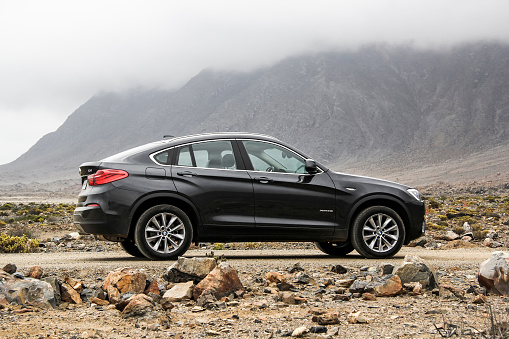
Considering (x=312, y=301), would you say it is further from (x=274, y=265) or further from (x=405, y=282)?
(x=274, y=265)

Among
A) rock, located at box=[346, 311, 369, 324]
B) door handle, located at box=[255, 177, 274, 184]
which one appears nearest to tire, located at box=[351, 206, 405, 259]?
door handle, located at box=[255, 177, 274, 184]

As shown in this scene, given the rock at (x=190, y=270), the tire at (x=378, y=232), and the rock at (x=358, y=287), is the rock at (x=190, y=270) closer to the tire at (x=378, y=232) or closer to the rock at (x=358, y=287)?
the rock at (x=358, y=287)

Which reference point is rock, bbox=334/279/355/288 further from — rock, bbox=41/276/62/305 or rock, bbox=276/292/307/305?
rock, bbox=41/276/62/305

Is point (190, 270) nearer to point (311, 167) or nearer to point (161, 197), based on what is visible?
point (161, 197)

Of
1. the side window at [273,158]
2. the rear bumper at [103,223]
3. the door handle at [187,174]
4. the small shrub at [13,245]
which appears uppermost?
the side window at [273,158]

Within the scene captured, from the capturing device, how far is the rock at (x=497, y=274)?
6738 millimetres

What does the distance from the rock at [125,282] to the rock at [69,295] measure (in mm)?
325

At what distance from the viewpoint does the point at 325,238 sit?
9.91 metres

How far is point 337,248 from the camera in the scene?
11.1 meters

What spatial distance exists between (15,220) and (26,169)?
5425 inches

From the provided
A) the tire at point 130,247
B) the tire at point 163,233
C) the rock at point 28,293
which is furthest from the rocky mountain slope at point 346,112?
the rock at point 28,293

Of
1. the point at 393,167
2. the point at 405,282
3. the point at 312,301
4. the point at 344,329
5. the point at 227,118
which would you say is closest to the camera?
the point at 344,329

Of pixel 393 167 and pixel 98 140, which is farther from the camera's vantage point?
pixel 98 140

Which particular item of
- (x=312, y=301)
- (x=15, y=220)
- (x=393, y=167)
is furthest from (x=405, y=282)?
(x=393, y=167)
